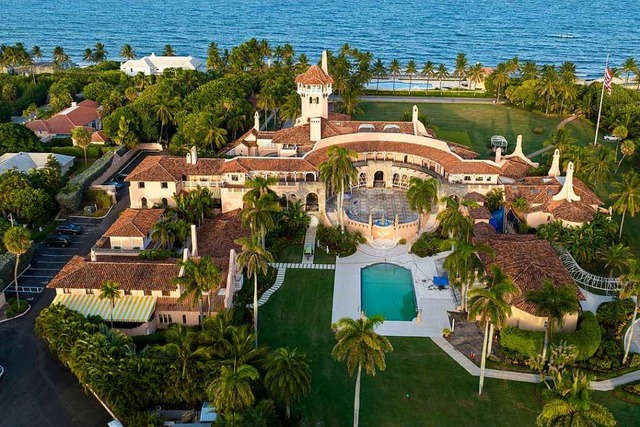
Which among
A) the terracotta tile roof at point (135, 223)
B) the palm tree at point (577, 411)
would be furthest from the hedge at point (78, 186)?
the palm tree at point (577, 411)

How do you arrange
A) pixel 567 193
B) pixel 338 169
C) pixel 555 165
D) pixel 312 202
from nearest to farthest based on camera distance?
pixel 338 169 < pixel 567 193 < pixel 312 202 < pixel 555 165

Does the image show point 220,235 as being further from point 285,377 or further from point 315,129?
point 315,129

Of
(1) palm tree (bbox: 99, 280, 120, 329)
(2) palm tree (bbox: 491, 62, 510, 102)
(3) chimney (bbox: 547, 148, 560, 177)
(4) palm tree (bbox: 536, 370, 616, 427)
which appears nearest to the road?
(1) palm tree (bbox: 99, 280, 120, 329)

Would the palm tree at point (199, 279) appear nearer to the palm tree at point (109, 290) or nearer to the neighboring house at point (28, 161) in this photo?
the palm tree at point (109, 290)

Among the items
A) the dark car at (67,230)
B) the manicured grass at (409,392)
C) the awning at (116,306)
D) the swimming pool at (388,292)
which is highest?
the awning at (116,306)

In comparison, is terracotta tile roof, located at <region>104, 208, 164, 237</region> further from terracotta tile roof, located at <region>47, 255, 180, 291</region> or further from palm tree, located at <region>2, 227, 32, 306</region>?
palm tree, located at <region>2, 227, 32, 306</region>

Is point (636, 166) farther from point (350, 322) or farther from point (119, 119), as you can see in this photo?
point (119, 119)

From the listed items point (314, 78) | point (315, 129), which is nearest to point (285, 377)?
point (315, 129)
